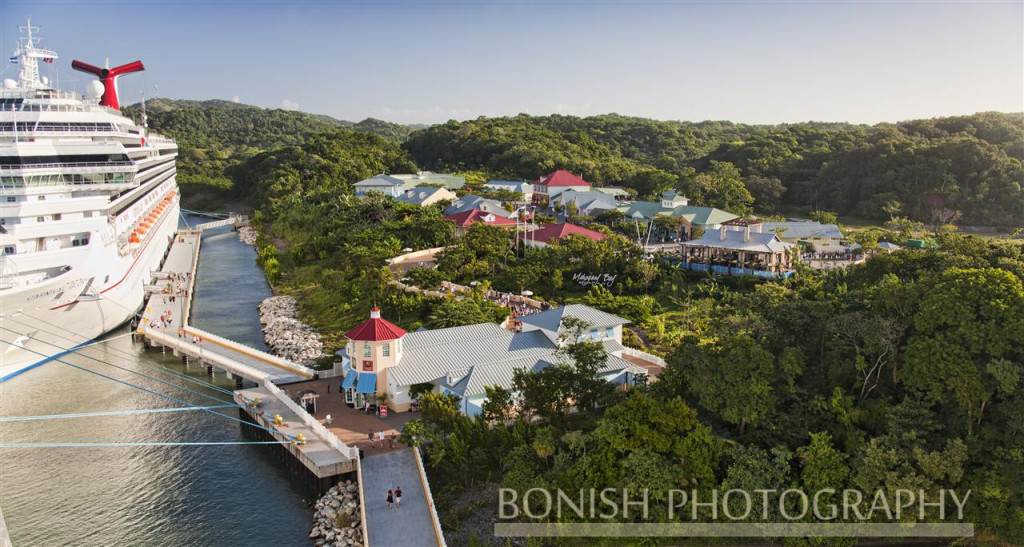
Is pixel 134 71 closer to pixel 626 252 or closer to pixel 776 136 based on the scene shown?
pixel 626 252

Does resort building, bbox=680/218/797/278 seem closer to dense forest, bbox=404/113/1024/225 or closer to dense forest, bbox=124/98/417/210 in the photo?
dense forest, bbox=404/113/1024/225

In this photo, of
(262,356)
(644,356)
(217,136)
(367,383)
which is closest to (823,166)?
(644,356)

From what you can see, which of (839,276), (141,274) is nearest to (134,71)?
(141,274)

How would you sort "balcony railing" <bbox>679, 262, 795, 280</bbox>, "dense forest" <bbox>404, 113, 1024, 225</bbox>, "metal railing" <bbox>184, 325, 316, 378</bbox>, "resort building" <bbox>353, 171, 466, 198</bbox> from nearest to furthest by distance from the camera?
"metal railing" <bbox>184, 325, 316, 378</bbox>, "balcony railing" <bbox>679, 262, 795, 280</bbox>, "dense forest" <bbox>404, 113, 1024, 225</bbox>, "resort building" <bbox>353, 171, 466, 198</bbox>

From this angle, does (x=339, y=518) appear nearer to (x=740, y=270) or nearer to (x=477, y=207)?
(x=740, y=270)

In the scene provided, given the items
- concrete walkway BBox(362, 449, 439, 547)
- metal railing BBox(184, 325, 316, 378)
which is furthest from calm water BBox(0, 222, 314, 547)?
concrete walkway BBox(362, 449, 439, 547)

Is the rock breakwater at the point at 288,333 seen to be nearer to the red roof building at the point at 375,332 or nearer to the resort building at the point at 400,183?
the red roof building at the point at 375,332
